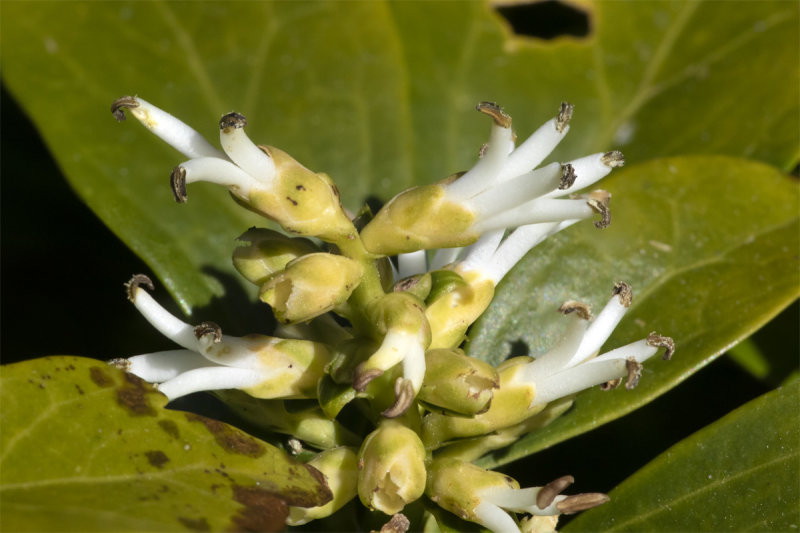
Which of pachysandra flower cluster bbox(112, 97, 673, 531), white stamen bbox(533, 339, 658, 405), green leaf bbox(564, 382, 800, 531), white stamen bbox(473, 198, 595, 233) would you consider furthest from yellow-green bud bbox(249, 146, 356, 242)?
green leaf bbox(564, 382, 800, 531)

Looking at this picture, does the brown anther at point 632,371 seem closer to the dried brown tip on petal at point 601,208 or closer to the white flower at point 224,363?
the dried brown tip on petal at point 601,208

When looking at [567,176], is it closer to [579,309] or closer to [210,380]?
[579,309]

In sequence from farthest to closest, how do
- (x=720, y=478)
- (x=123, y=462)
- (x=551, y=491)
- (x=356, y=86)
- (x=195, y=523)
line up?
(x=356, y=86), (x=720, y=478), (x=551, y=491), (x=123, y=462), (x=195, y=523)

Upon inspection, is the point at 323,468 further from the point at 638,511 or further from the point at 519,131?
the point at 519,131

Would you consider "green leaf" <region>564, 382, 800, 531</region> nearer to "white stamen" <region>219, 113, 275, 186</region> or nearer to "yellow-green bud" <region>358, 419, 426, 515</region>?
"yellow-green bud" <region>358, 419, 426, 515</region>

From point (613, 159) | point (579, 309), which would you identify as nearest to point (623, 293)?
point (579, 309)

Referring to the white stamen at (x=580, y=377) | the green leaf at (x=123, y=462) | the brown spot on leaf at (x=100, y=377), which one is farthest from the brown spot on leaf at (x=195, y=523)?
the white stamen at (x=580, y=377)

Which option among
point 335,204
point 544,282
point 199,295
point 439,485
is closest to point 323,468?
point 439,485

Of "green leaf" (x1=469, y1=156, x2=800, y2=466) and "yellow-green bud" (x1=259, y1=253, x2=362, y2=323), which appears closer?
"yellow-green bud" (x1=259, y1=253, x2=362, y2=323)
